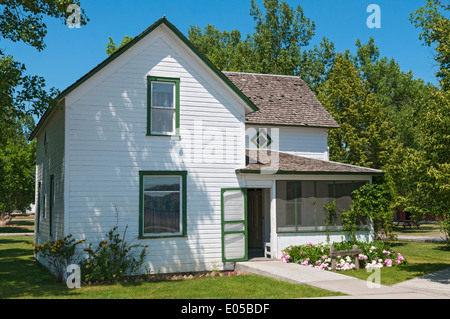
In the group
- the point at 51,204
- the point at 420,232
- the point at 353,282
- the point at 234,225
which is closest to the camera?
the point at 353,282

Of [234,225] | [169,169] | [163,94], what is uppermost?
[163,94]

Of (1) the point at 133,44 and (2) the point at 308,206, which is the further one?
(2) the point at 308,206

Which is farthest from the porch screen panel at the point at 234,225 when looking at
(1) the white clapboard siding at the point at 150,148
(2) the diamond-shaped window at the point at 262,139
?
(2) the diamond-shaped window at the point at 262,139

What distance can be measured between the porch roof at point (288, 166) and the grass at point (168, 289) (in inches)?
157

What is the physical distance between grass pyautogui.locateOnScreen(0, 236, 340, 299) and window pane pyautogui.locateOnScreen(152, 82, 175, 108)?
229 inches

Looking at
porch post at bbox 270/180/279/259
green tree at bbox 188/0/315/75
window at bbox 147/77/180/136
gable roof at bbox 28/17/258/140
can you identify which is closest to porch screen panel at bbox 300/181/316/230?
porch post at bbox 270/180/279/259

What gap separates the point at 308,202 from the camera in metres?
17.0

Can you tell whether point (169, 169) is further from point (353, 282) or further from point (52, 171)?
point (353, 282)

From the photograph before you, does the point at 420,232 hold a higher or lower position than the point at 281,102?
lower

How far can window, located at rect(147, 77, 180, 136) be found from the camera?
582 inches

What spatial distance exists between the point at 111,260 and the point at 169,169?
11.2 ft

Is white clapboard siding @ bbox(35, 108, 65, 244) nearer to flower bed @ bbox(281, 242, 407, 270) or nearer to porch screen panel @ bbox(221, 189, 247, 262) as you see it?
porch screen panel @ bbox(221, 189, 247, 262)

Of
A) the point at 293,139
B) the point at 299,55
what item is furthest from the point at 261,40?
the point at 293,139

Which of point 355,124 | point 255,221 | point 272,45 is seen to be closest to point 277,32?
point 272,45
